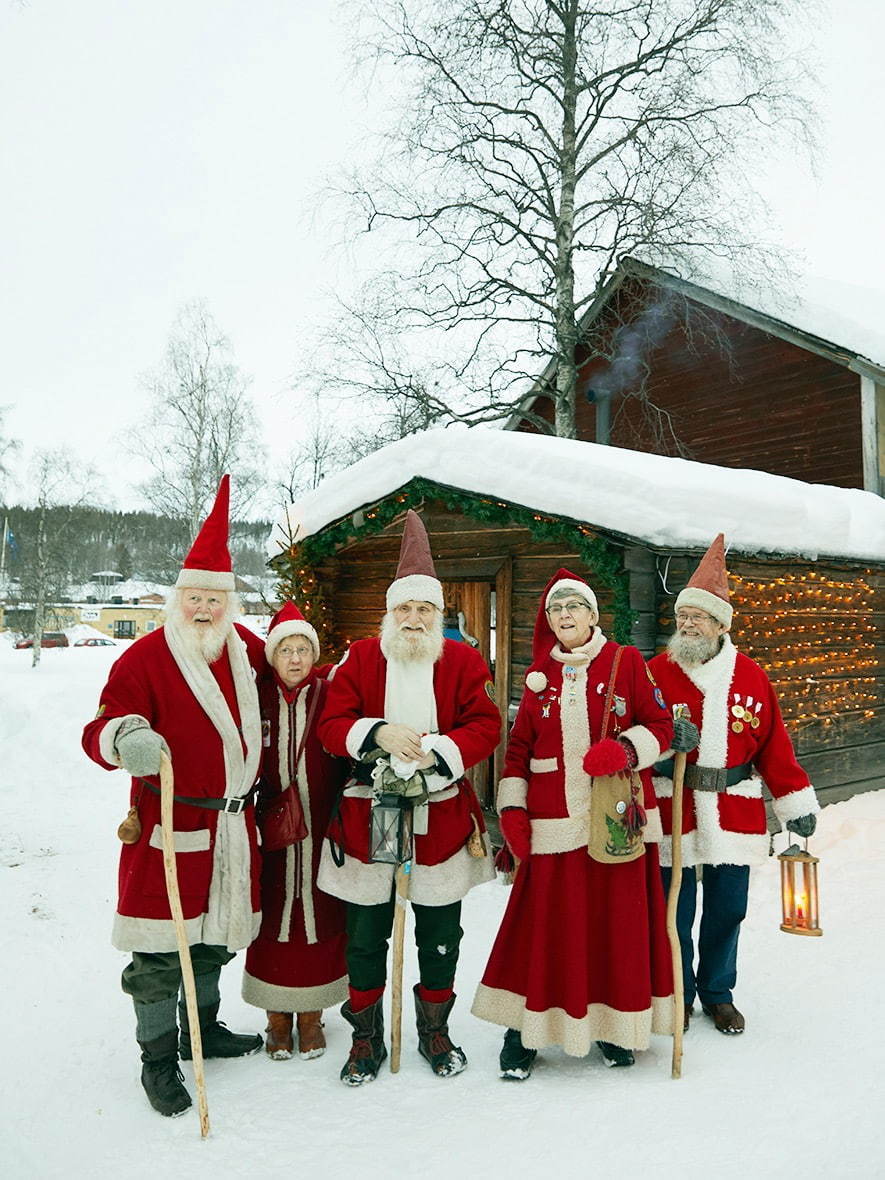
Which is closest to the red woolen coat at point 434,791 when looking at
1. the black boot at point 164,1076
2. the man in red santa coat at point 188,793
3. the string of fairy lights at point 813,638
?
the man in red santa coat at point 188,793

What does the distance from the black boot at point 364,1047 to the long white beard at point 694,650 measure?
1848 millimetres

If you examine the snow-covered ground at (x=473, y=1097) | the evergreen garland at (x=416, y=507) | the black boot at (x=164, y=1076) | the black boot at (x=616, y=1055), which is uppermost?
the evergreen garland at (x=416, y=507)

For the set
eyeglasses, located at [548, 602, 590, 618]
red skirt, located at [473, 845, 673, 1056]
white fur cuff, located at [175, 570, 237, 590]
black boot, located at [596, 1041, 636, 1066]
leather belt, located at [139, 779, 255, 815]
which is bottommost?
black boot, located at [596, 1041, 636, 1066]

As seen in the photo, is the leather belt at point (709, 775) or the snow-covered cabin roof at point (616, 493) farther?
the snow-covered cabin roof at point (616, 493)

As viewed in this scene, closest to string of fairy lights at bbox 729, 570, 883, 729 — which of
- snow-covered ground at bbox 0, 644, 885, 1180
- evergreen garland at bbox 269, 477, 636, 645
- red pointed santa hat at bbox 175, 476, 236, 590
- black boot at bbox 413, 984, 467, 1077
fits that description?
evergreen garland at bbox 269, 477, 636, 645

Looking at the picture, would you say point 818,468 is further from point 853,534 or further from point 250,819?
point 250,819

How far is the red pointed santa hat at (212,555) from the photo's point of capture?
10.3 ft

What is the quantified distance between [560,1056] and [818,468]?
28.8 ft

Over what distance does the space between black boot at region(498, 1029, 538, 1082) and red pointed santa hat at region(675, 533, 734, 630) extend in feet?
6.08

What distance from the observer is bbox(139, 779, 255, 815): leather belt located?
2906 mm

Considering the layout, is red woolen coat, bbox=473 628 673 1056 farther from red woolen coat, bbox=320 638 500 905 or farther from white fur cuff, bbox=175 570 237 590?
white fur cuff, bbox=175 570 237 590

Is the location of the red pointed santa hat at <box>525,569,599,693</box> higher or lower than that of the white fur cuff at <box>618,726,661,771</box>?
higher

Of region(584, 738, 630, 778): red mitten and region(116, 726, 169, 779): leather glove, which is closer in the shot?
region(116, 726, 169, 779): leather glove

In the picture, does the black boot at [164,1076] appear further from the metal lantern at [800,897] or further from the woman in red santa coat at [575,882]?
the metal lantern at [800,897]
